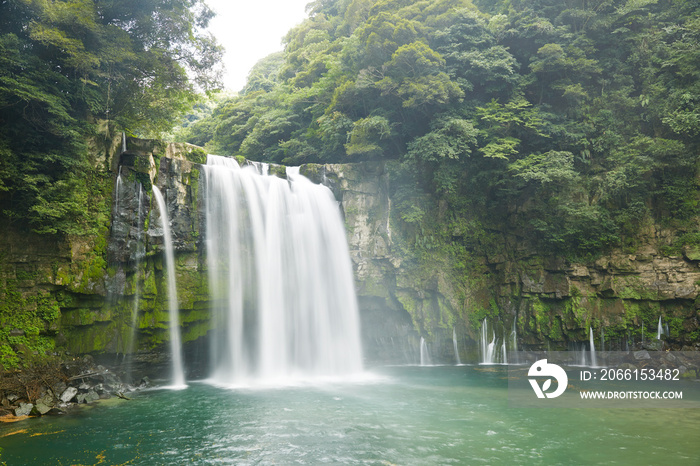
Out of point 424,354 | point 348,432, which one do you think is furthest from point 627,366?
point 348,432

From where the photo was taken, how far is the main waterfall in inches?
623

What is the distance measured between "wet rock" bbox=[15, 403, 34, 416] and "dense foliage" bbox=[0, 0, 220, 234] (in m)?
4.72

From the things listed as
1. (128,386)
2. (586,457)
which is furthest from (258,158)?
(586,457)

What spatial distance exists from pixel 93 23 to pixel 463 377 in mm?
17867

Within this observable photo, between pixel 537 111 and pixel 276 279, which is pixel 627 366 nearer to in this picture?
pixel 537 111

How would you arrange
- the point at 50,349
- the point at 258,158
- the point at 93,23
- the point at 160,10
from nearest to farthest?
the point at 50,349 → the point at 93,23 → the point at 160,10 → the point at 258,158

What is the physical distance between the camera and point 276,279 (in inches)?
663

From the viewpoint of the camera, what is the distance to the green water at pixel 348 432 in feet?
25.6

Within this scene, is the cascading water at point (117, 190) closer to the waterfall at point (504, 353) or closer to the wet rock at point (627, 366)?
the waterfall at point (504, 353)

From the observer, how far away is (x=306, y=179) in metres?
18.9

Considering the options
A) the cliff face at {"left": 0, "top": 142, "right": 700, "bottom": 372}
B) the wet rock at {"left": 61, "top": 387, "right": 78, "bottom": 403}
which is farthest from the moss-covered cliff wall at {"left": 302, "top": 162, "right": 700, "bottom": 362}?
the wet rock at {"left": 61, "top": 387, "right": 78, "bottom": 403}

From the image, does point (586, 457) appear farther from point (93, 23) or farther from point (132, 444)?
point (93, 23)
